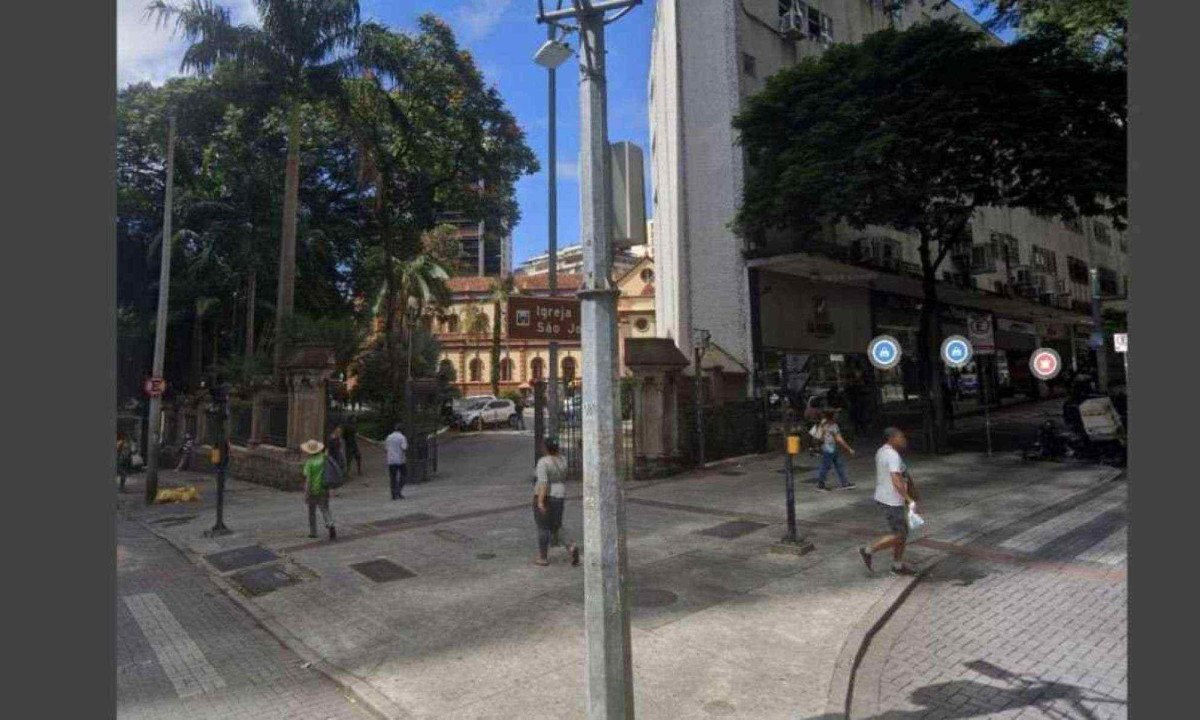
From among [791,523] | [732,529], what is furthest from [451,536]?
[791,523]

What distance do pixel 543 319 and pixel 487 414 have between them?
99.2ft

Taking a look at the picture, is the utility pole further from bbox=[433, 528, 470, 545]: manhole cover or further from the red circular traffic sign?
the red circular traffic sign

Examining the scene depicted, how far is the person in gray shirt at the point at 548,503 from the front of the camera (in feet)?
28.9

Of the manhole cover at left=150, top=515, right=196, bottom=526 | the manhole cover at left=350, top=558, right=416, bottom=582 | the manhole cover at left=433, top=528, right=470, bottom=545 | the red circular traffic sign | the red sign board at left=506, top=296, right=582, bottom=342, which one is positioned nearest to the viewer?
the red sign board at left=506, top=296, right=582, bottom=342

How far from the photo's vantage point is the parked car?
114 feet

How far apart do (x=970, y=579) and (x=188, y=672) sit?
8.02 meters

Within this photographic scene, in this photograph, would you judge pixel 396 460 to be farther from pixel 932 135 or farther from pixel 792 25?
pixel 792 25

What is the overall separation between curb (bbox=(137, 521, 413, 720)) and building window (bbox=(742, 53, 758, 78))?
70.1 ft

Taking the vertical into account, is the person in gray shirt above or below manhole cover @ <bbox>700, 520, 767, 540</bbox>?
above

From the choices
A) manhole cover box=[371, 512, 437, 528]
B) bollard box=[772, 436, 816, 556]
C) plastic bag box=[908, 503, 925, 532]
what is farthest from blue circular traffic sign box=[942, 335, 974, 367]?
manhole cover box=[371, 512, 437, 528]

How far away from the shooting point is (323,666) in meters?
5.94

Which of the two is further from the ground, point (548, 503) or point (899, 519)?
point (548, 503)

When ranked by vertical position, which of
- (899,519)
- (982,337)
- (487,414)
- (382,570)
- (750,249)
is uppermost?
(750,249)

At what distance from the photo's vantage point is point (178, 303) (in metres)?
29.6
